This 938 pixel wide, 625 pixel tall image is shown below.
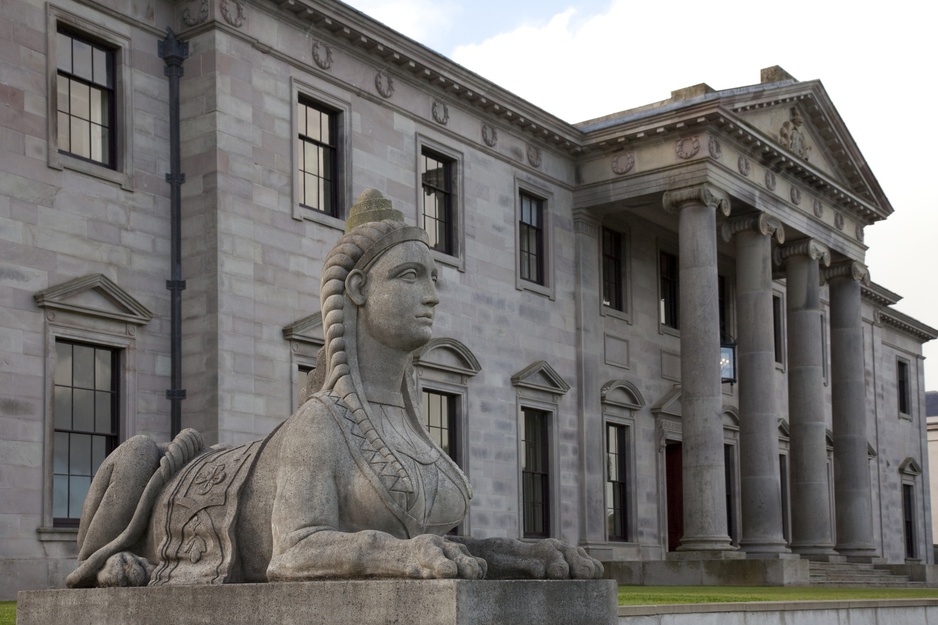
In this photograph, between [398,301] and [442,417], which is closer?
[398,301]

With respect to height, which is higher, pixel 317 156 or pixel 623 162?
pixel 623 162

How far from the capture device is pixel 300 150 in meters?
24.6

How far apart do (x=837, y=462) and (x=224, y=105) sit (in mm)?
22764

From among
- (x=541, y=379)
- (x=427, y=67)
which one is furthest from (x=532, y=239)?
(x=427, y=67)

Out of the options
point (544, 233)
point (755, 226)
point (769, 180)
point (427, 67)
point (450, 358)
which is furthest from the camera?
point (769, 180)

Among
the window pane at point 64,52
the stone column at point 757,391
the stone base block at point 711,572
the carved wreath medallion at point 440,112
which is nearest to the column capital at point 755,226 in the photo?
the stone column at point 757,391

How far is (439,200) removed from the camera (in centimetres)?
2820

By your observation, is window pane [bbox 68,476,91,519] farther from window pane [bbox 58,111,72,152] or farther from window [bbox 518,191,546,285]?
window [bbox 518,191,546,285]

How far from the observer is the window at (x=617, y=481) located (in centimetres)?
3247

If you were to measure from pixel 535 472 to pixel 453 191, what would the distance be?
676cm

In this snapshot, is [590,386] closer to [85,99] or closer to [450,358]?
[450,358]

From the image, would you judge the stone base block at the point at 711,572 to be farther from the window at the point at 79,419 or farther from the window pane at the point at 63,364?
the window pane at the point at 63,364

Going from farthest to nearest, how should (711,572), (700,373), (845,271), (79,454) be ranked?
(845,271) < (700,373) < (711,572) < (79,454)

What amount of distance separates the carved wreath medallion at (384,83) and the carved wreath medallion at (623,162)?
7.29 meters
